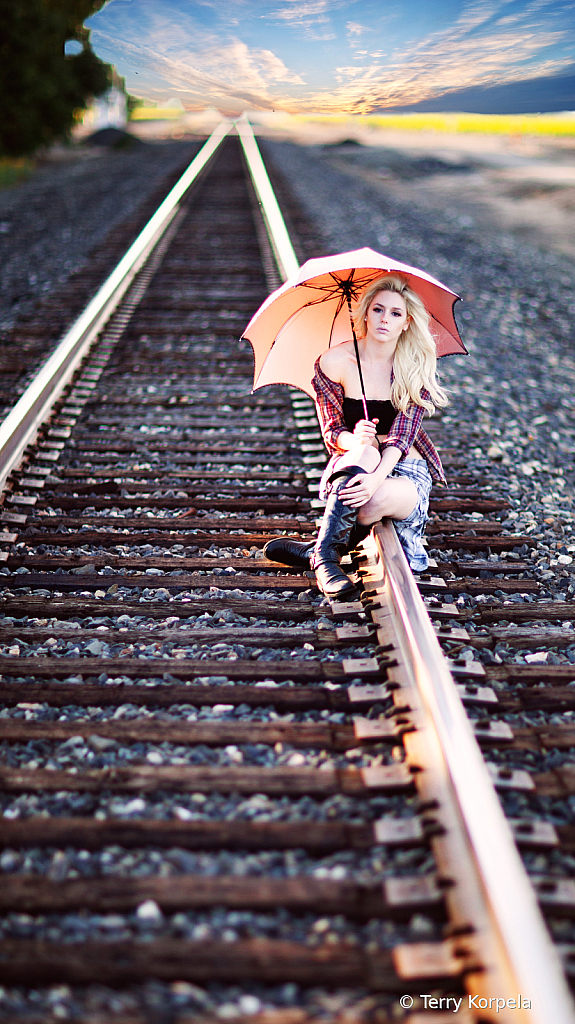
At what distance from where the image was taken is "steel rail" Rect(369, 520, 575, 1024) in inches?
56.9

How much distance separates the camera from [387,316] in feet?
10.8

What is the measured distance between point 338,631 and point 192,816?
3.30 ft

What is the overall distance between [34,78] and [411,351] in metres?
19.9

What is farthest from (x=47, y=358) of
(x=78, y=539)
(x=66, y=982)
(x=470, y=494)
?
(x=66, y=982)

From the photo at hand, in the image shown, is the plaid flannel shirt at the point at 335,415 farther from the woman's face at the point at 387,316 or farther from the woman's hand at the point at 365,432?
the woman's face at the point at 387,316

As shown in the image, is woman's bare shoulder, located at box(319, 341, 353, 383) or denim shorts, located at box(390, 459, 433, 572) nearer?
denim shorts, located at box(390, 459, 433, 572)

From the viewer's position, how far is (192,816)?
6.63ft

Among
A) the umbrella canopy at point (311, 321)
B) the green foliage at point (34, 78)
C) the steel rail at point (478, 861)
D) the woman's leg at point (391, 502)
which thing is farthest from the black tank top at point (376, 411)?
the green foliage at point (34, 78)

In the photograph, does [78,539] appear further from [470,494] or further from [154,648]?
[470,494]

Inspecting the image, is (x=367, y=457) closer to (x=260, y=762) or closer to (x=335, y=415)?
(x=335, y=415)

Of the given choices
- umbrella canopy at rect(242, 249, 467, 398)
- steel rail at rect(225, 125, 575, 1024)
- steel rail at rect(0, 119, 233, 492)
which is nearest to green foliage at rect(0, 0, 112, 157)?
steel rail at rect(0, 119, 233, 492)

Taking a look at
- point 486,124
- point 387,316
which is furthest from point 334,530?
point 486,124

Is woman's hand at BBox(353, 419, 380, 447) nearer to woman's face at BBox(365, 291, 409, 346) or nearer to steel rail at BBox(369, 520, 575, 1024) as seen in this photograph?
woman's face at BBox(365, 291, 409, 346)

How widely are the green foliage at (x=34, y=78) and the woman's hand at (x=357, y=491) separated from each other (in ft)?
63.3
